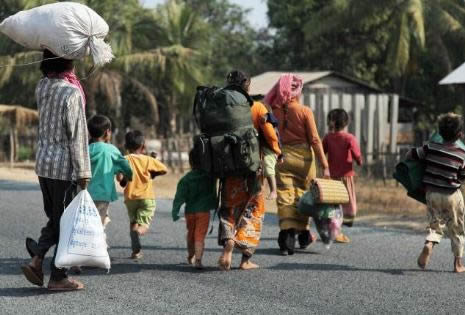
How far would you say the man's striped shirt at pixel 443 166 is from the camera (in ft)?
24.9

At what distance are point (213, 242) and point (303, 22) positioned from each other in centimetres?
2528

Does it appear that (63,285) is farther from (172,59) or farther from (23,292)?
(172,59)

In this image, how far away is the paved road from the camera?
19.8 feet

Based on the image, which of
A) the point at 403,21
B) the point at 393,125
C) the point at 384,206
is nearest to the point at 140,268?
the point at 384,206

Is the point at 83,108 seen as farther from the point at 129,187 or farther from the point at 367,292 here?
the point at 367,292

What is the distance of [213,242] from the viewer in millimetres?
9586

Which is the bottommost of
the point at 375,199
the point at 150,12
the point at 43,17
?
the point at 375,199

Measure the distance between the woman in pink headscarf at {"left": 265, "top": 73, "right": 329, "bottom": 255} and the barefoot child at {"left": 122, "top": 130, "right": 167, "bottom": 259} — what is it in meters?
1.30

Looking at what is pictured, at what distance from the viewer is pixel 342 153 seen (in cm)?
977

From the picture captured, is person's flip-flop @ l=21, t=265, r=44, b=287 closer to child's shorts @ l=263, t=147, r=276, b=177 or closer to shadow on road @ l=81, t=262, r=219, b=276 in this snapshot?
shadow on road @ l=81, t=262, r=219, b=276

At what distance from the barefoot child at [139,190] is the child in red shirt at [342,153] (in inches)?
92.7

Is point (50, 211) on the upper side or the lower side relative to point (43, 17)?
lower

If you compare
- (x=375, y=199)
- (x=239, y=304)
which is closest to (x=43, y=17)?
(x=239, y=304)

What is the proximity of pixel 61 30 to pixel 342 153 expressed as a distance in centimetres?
442
